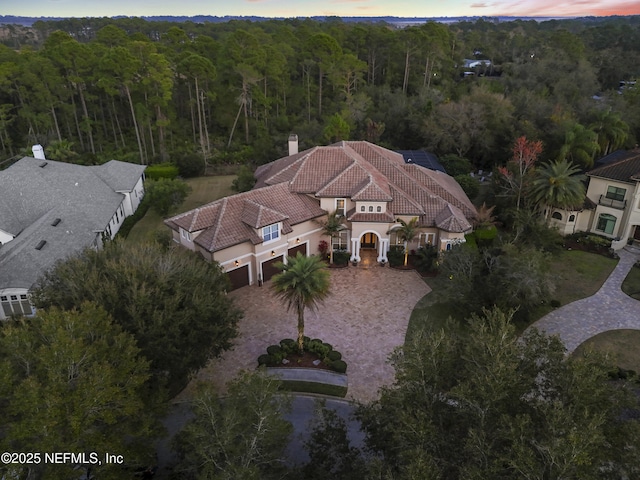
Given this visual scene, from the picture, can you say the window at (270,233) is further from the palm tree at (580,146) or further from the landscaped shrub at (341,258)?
the palm tree at (580,146)

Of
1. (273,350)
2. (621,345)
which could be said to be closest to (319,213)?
(273,350)

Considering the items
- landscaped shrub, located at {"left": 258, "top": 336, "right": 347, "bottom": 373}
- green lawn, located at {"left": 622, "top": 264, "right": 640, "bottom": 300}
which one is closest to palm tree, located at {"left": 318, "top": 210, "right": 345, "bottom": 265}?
landscaped shrub, located at {"left": 258, "top": 336, "right": 347, "bottom": 373}

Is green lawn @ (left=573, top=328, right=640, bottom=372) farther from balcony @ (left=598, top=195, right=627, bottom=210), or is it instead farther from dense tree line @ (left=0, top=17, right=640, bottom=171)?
dense tree line @ (left=0, top=17, right=640, bottom=171)

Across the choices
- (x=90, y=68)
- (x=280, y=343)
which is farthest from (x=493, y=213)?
(x=90, y=68)

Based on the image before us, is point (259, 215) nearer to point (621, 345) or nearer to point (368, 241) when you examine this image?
point (368, 241)

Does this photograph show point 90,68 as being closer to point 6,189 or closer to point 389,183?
point 6,189

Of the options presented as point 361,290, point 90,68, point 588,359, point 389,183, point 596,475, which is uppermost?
point 90,68
